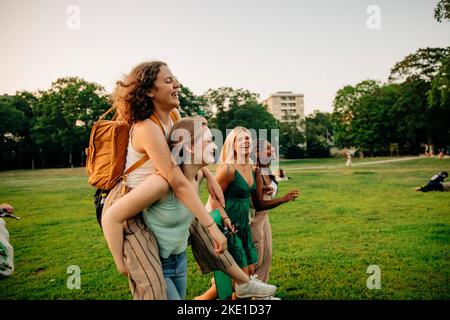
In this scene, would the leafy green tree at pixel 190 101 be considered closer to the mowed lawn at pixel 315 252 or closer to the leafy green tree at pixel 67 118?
the leafy green tree at pixel 67 118

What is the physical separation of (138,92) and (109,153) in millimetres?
434

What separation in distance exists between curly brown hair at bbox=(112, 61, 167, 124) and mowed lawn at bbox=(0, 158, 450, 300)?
10.1ft

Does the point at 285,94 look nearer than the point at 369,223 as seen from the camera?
No

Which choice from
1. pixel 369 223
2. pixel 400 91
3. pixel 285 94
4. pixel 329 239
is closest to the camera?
pixel 329 239

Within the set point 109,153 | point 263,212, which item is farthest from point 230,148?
point 109,153

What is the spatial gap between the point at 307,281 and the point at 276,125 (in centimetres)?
5509

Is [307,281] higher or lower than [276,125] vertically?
lower

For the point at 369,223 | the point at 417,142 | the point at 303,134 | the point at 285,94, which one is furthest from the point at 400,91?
the point at 285,94

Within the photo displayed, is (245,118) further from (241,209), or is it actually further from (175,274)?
(175,274)

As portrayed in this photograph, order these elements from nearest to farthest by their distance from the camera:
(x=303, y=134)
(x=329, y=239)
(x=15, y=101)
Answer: (x=329, y=239), (x=15, y=101), (x=303, y=134)

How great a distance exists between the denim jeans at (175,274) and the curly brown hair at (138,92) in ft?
3.11

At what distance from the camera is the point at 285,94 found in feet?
404

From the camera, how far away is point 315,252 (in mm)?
6203
